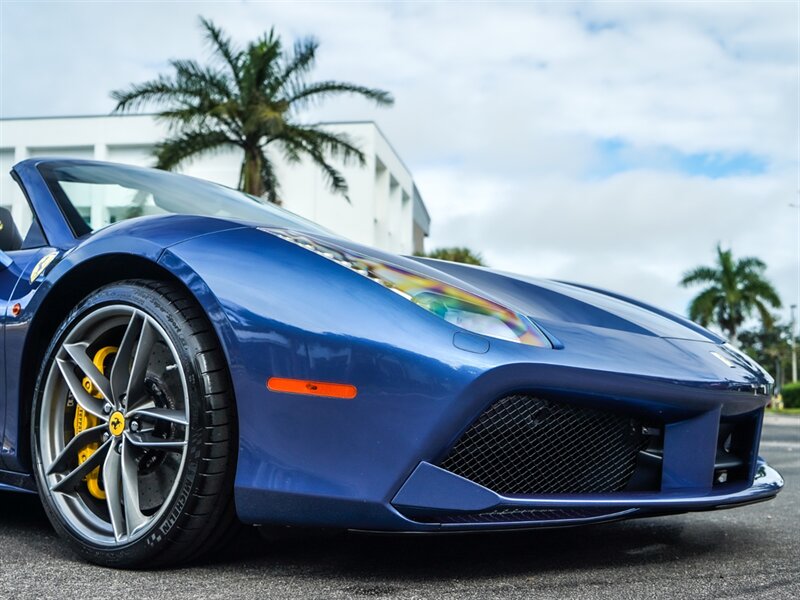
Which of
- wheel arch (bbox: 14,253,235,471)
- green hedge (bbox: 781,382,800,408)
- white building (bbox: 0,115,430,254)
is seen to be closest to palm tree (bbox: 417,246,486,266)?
white building (bbox: 0,115,430,254)

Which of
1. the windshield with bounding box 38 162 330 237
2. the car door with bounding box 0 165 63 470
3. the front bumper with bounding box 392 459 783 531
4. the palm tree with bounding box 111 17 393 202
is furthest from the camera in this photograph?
the palm tree with bounding box 111 17 393 202

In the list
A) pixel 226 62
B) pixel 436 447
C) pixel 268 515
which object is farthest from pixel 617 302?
pixel 226 62

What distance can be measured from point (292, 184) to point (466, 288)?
33.6 metres

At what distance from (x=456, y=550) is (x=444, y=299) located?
0.81m

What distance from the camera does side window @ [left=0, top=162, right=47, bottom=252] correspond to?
2857 millimetres

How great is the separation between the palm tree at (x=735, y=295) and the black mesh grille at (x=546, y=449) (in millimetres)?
42647

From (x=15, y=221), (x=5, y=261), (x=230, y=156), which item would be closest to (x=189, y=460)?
(x=5, y=261)

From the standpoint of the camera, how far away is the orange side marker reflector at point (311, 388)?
2010 millimetres

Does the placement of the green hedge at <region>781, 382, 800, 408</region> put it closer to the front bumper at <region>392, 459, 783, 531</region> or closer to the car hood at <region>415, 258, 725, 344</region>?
the car hood at <region>415, 258, 725, 344</region>

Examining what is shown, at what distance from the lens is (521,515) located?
2.09 metres

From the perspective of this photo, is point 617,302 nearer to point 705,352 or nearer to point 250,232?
point 705,352

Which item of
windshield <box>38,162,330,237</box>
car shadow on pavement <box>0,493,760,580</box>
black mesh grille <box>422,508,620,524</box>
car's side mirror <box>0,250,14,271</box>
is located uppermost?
windshield <box>38,162,330,237</box>

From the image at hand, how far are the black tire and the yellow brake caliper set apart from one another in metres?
0.12

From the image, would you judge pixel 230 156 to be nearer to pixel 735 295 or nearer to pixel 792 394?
pixel 735 295
